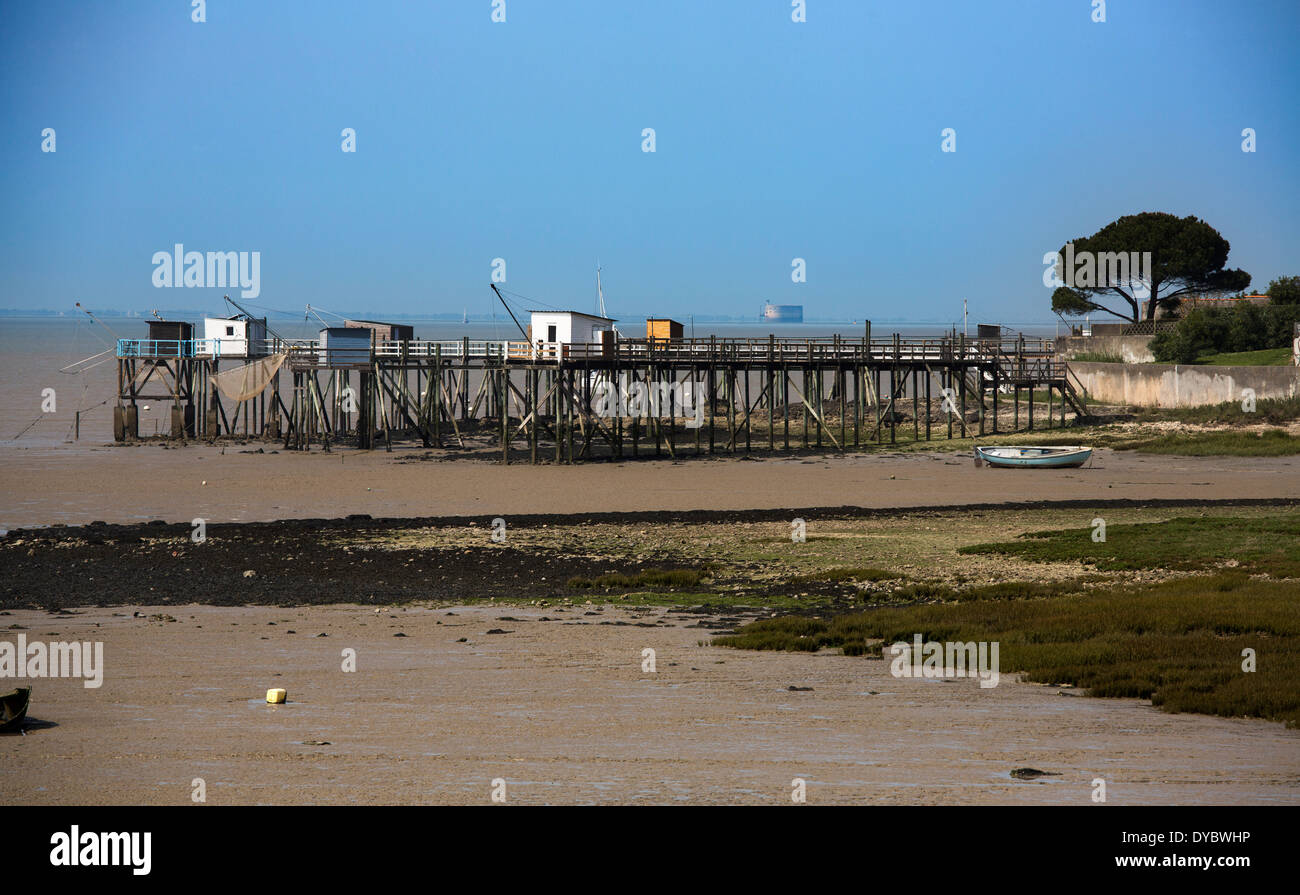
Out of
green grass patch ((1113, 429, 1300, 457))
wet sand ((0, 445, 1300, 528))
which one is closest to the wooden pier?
wet sand ((0, 445, 1300, 528))

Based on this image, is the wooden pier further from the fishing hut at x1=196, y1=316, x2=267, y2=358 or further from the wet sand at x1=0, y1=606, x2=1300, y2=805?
the wet sand at x1=0, y1=606, x2=1300, y2=805

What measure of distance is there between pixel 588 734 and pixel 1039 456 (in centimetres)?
3032

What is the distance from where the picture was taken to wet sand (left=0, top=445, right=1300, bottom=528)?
3083 centimetres

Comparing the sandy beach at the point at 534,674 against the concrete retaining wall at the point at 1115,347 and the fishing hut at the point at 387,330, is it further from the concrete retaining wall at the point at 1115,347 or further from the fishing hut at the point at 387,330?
the concrete retaining wall at the point at 1115,347

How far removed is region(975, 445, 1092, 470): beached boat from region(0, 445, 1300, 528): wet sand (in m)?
0.50

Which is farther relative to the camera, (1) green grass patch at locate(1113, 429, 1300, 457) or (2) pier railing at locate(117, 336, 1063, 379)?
(2) pier railing at locate(117, 336, 1063, 379)

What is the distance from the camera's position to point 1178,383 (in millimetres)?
48688

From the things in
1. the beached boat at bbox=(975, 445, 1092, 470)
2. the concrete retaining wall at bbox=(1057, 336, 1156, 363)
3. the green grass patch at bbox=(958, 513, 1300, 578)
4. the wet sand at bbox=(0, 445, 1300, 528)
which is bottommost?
the green grass patch at bbox=(958, 513, 1300, 578)

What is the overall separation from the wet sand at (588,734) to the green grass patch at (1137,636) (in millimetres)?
→ 445

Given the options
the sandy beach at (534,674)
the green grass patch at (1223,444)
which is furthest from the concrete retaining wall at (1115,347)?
the sandy beach at (534,674)

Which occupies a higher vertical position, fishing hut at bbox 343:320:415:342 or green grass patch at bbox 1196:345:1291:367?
fishing hut at bbox 343:320:415:342

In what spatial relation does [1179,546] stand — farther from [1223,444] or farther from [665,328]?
[665,328]

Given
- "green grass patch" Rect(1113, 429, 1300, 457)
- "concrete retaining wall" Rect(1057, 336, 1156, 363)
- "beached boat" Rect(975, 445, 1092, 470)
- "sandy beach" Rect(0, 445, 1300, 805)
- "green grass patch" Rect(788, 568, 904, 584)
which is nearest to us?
"sandy beach" Rect(0, 445, 1300, 805)
